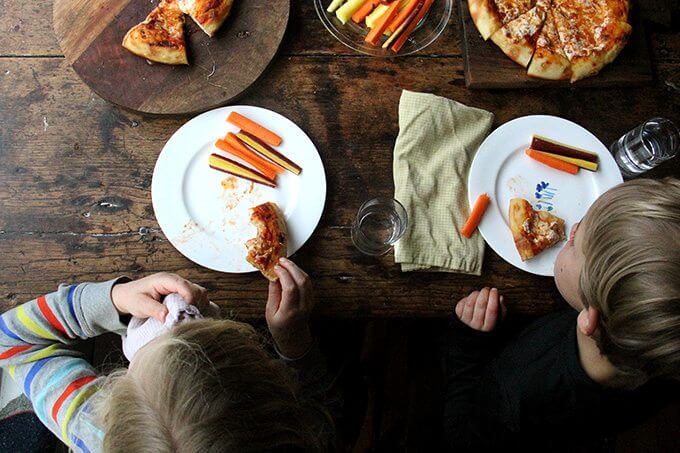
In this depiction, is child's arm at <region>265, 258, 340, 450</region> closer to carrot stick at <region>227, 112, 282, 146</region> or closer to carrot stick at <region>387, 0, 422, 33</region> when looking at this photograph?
carrot stick at <region>227, 112, 282, 146</region>

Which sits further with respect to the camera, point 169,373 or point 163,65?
point 163,65

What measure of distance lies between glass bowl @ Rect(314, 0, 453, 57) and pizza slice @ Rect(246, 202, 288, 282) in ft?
1.91

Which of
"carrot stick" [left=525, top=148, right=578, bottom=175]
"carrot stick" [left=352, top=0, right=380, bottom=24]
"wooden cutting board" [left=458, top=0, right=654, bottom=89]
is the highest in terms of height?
"carrot stick" [left=352, top=0, right=380, bottom=24]

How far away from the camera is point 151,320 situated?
4.58 feet

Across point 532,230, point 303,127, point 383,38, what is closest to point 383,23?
point 383,38

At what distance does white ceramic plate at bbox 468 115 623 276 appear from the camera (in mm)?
1556

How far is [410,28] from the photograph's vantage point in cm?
166

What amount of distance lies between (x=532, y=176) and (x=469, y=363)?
58 cm

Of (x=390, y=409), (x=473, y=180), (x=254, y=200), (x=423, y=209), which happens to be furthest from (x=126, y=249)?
(x=390, y=409)

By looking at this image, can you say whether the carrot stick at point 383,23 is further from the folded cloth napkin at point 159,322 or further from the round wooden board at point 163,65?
the folded cloth napkin at point 159,322

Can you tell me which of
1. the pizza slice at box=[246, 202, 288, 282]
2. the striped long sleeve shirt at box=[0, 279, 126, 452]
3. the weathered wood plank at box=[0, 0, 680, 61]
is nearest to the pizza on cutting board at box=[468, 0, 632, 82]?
the weathered wood plank at box=[0, 0, 680, 61]

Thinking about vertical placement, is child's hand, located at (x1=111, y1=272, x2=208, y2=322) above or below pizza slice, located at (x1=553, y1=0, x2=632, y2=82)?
below

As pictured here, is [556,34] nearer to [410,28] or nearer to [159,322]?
[410,28]

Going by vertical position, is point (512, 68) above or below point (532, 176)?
above
